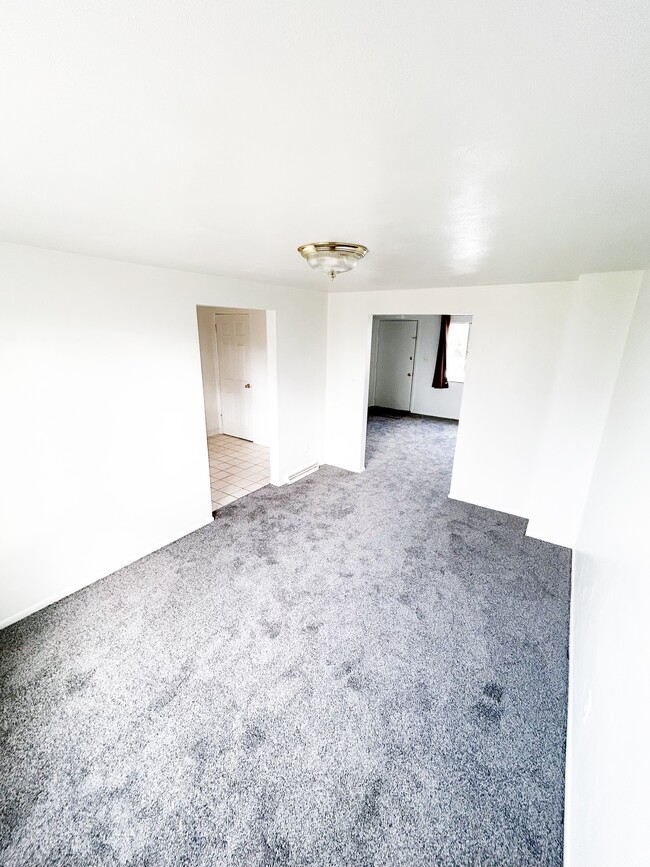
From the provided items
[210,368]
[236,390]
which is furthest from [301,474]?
[210,368]

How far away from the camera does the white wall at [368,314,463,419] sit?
6.86 m

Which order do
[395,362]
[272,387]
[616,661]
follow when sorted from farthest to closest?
[395,362]
[272,387]
[616,661]

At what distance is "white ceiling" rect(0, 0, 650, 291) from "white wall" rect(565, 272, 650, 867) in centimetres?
98

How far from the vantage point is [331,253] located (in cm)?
172

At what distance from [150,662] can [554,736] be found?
6.68ft

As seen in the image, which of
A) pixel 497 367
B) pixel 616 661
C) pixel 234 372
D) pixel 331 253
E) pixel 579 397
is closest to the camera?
pixel 616 661

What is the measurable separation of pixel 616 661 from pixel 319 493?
3019mm

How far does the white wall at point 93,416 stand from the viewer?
2059 mm

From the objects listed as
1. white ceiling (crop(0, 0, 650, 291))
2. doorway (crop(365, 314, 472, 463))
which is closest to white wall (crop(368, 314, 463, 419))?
doorway (crop(365, 314, 472, 463))

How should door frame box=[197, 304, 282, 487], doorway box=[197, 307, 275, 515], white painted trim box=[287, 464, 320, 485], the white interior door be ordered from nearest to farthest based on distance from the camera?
door frame box=[197, 304, 282, 487], white painted trim box=[287, 464, 320, 485], doorway box=[197, 307, 275, 515], the white interior door

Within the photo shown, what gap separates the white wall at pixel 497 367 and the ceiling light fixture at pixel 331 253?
2.04 meters

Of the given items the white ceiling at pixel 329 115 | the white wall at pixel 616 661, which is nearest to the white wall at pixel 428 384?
the white wall at pixel 616 661

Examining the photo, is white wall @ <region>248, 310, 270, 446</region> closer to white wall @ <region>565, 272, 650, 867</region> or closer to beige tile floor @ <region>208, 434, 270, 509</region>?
beige tile floor @ <region>208, 434, 270, 509</region>

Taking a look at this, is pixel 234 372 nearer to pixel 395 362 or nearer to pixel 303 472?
pixel 303 472
